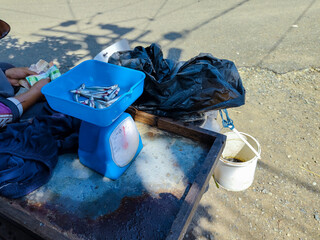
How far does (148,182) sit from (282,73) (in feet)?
10.3

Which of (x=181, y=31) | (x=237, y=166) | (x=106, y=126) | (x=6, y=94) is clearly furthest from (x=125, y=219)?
(x=181, y=31)

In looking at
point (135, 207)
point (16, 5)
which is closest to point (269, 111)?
point (135, 207)

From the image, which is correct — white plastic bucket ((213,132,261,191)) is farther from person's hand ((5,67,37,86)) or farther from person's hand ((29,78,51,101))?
person's hand ((5,67,37,86))

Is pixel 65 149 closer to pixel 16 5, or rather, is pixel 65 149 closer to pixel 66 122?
pixel 66 122

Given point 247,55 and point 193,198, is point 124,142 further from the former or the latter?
point 247,55

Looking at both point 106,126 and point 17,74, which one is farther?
point 17,74

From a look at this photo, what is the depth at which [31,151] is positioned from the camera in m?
1.46

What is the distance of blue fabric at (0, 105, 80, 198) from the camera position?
1.32 metres

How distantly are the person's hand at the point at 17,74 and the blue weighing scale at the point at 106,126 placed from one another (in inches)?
58.1

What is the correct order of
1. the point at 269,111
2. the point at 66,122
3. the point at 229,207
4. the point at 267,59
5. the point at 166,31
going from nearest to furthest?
the point at 66,122, the point at 229,207, the point at 269,111, the point at 267,59, the point at 166,31

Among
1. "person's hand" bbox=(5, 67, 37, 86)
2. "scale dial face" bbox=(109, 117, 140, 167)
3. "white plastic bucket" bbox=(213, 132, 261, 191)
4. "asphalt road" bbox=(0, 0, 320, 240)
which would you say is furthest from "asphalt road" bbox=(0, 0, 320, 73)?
"scale dial face" bbox=(109, 117, 140, 167)

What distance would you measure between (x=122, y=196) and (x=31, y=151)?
66 cm

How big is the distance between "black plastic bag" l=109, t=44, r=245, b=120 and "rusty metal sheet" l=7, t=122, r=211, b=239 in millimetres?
306

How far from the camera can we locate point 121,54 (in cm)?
197
